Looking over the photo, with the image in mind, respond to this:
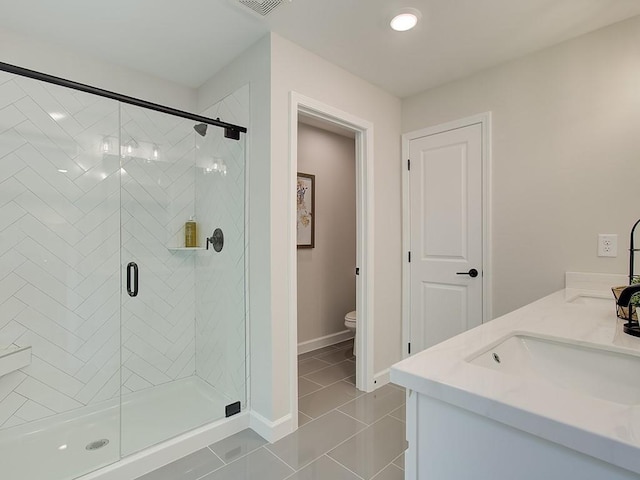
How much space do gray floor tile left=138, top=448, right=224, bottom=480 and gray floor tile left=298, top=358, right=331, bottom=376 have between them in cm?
125

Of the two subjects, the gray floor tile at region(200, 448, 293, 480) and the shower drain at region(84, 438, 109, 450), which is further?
the shower drain at region(84, 438, 109, 450)

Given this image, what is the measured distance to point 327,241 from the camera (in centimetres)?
395

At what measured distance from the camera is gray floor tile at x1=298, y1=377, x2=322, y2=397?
105 inches

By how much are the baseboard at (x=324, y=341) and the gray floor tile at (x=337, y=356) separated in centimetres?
19

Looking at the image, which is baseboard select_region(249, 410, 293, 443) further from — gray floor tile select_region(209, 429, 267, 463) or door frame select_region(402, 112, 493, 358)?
door frame select_region(402, 112, 493, 358)

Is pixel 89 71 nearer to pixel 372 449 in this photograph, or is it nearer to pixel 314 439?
pixel 314 439

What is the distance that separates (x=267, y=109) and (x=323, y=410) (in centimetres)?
208

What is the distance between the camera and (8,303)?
2064 millimetres

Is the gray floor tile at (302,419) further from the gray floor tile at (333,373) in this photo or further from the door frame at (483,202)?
the door frame at (483,202)

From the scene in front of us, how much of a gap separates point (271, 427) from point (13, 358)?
156cm

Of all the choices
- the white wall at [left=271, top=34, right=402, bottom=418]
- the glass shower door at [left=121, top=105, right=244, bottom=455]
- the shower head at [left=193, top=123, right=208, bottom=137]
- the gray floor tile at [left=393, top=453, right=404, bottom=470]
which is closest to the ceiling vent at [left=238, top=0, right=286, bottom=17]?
the white wall at [left=271, top=34, right=402, bottom=418]

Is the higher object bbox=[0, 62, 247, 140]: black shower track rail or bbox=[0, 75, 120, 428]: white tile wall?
bbox=[0, 62, 247, 140]: black shower track rail

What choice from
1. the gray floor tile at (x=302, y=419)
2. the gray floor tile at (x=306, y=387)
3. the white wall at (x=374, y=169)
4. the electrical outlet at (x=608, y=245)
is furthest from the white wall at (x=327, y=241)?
the electrical outlet at (x=608, y=245)

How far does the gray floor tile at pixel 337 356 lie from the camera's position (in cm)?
341
